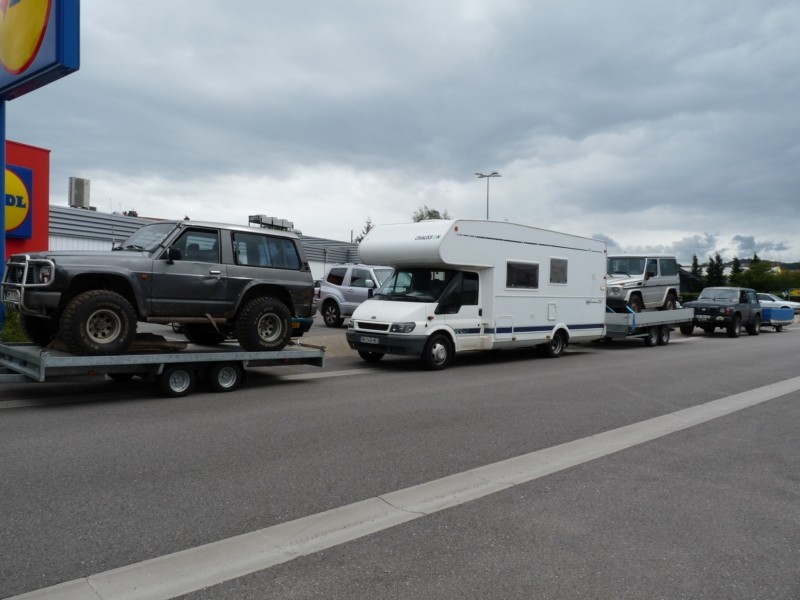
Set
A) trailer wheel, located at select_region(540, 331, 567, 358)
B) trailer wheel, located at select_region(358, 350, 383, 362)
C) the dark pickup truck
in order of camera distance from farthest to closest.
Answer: the dark pickup truck < trailer wheel, located at select_region(540, 331, 567, 358) < trailer wheel, located at select_region(358, 350, 383, 362)

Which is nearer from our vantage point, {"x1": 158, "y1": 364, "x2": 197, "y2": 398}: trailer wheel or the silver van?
{"x1": 158, "y1": 364, "x2": 197, "y2": 398}: trailer wheel

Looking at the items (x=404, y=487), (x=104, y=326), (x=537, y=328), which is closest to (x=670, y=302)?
(x=537, y=328)

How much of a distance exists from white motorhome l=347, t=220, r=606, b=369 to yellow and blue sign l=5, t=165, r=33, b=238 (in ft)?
26.6

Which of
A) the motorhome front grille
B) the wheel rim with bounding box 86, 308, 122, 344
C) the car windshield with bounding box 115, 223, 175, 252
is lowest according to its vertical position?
the motorhome front grille

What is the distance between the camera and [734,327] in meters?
24.2

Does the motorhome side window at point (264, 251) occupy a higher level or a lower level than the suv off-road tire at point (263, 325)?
higher

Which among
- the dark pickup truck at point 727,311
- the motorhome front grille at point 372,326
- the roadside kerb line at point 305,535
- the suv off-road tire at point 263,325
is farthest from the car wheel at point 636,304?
the roadside kerb line at point 305,535

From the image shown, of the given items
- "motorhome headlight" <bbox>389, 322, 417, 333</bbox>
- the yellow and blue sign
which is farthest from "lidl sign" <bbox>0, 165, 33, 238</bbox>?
"motorhome headlight" <bbox>389, 322, 417, 333</bbox>

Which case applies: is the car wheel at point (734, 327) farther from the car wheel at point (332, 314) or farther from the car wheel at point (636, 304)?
the car wheel at point (332, 314)

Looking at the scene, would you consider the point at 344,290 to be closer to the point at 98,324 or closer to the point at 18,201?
the point at 18,201

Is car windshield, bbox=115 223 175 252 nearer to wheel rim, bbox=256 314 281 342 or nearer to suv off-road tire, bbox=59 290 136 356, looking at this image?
suv off-road tire, bbox=59 290 136 356

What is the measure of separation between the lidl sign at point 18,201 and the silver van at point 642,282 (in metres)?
15.7

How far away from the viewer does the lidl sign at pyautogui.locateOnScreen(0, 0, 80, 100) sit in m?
9.57

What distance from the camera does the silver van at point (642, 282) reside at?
19.5 m
